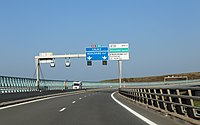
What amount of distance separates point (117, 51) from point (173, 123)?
4244cm

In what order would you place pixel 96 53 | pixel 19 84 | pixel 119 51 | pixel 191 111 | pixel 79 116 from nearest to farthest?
pixel 191 111 < pixel 79 116 < pixel 19 84 < pixel 119 51 < pixel 96 53

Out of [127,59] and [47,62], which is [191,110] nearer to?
[127,59]

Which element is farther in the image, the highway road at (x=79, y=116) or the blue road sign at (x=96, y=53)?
the blue road sign at (x=96, y=53)

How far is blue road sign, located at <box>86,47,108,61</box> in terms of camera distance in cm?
5538

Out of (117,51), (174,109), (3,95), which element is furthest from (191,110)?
(117,51)

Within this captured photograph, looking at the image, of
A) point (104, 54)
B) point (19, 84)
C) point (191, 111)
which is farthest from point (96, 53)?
point (191, 111)

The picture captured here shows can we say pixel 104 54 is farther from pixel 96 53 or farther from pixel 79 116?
pixel 79 116

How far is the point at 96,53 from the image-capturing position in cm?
5588

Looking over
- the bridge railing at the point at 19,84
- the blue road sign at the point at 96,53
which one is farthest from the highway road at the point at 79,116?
the blue road sign at the point at 96,53

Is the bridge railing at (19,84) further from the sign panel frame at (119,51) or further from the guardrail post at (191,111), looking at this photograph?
the guardrail post at (191,111)

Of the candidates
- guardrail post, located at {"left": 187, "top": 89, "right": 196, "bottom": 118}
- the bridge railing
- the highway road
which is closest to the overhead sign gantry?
the bridge railing

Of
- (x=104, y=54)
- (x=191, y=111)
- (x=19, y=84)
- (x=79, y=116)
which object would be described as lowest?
(x=79, y=116)

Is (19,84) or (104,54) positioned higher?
(104,54)

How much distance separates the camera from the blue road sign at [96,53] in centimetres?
5538
